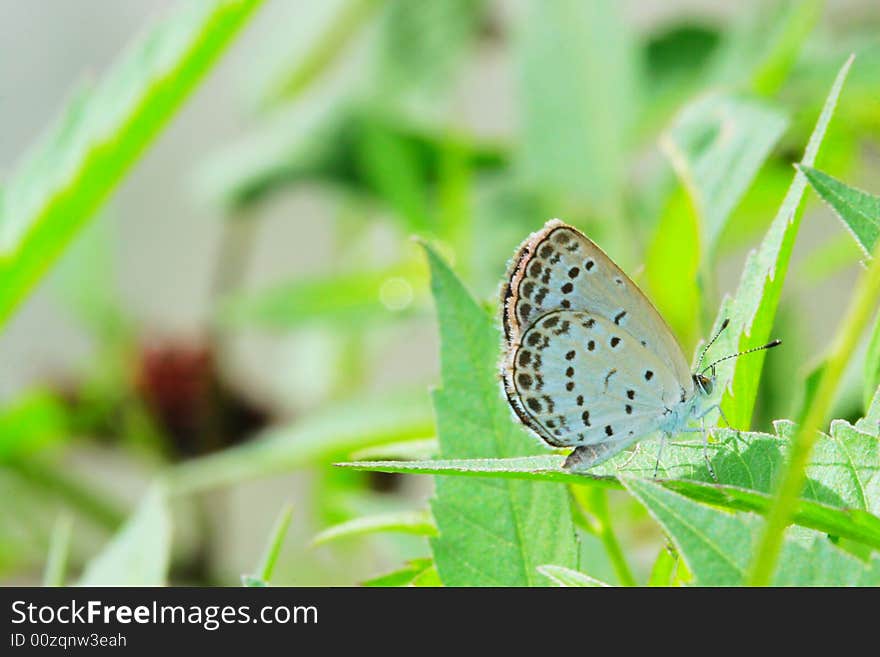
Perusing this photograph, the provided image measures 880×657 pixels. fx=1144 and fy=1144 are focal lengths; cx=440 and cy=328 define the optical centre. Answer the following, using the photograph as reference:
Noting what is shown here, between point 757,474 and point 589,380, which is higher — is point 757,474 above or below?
below

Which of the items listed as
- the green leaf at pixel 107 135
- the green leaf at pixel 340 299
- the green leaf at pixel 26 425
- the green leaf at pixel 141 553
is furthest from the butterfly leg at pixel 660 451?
the green leaf at pixel 26 425

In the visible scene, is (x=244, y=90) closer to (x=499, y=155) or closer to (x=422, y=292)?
(x=499, y=155)

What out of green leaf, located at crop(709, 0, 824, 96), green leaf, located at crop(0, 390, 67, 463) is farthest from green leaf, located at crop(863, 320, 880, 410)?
green leaf, located at crop(0, 390, 67, 463)

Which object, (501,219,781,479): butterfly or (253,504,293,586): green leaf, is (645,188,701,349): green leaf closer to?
(501,219,781,479): butterfly

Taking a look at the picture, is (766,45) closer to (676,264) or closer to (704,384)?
(676,264)

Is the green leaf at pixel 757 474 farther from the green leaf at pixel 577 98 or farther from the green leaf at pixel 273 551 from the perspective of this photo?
the green leaf at pixel 577 98

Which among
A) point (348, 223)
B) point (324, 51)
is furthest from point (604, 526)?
point (348, 223)
